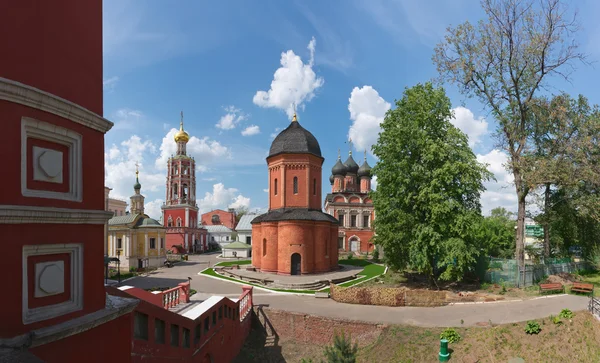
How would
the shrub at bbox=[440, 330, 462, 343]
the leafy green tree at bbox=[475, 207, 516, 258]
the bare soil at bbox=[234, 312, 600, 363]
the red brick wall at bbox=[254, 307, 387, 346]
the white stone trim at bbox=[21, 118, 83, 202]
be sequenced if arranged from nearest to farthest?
the white stone trim at bbox=[21, 118, 83, 202], the bare soil at bbox=[234, 312, 600, 363], the shrub at bbox=[440, 330, 462, 343], the red brick wall at bbox=[254, 307, 387, 346], the leafy green tree at bbox=[475, 207, 516, 258]

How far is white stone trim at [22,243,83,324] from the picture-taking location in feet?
13.9

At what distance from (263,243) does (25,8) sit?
86.2 feet

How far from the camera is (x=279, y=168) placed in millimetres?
30969

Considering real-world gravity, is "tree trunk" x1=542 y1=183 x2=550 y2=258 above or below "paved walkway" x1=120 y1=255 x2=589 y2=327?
above

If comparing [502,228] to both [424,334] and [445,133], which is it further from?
[424,334]

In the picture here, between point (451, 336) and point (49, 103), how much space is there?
44.7 ft

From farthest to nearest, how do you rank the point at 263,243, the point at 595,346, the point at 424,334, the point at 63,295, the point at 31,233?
the point at 263,243
the point at 424,334
the point at 595,346
the point at 63,295
the point at 31,233

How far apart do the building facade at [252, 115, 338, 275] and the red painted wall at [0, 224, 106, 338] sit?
22724 millimetres

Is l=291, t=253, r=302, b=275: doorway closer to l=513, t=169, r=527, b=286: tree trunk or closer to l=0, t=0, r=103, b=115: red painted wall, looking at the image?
l=513, t=169, r=527, b=286: tree trunk

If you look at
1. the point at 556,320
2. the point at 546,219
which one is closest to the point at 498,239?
the point at 546,219

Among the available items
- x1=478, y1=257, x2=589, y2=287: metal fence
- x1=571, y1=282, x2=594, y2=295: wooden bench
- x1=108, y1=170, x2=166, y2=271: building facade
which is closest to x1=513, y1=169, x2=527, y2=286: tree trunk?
x1=478, y1=257, x2=589, y2=287: metal fence

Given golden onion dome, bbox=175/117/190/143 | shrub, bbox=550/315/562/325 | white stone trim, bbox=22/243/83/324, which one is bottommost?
shrub, bbox=550/315/562/325

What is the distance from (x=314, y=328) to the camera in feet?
52.7

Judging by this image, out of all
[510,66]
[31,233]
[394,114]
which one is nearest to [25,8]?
[31,233]
